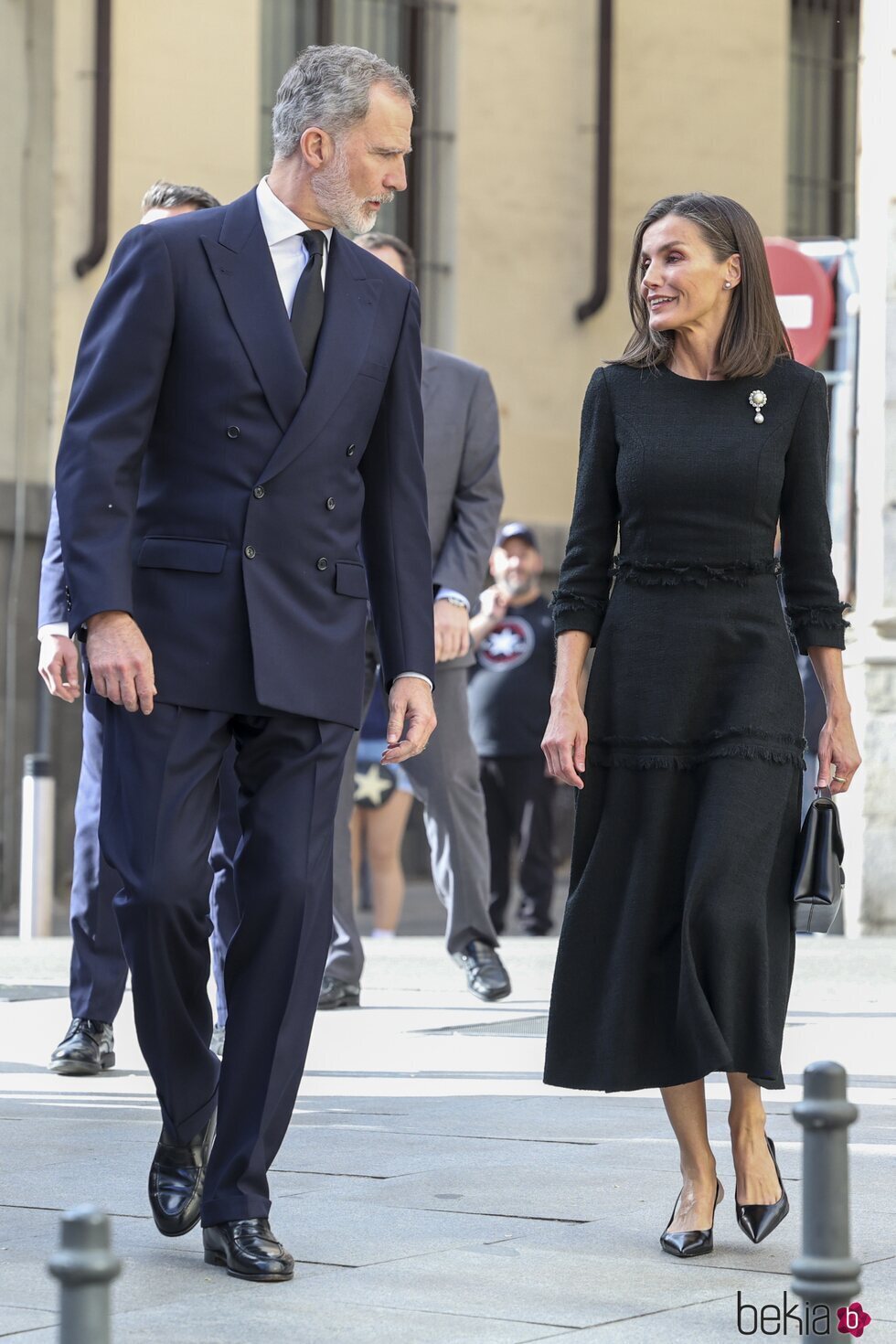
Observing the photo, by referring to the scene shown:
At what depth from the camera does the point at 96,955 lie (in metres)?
6.43

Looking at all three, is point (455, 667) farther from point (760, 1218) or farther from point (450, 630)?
point (760, 1218)

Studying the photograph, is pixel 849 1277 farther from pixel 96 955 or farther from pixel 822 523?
pixel 96 955

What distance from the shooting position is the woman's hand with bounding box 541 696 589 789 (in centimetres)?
459

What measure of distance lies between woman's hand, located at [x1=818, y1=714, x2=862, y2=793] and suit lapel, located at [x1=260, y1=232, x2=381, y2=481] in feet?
3.73

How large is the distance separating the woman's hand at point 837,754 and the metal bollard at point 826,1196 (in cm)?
190

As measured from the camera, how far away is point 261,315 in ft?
14.5

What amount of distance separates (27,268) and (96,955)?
11.2 metres

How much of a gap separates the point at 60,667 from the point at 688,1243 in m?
Result: 2.57

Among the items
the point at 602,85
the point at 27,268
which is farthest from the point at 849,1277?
the point at 602,85

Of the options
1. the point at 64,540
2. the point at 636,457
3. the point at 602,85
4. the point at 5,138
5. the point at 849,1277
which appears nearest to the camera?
the point at 849,1277

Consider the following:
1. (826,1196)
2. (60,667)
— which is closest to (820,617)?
(826,1196)

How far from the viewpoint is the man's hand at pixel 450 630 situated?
24.6 feet

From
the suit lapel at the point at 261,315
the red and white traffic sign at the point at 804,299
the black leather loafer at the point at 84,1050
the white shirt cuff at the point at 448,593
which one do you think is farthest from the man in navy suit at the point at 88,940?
the red and white traffic sign at the point at 804,299

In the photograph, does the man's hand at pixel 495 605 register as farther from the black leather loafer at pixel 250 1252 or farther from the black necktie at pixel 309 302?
the black leather loafer at pixel 250 1252
